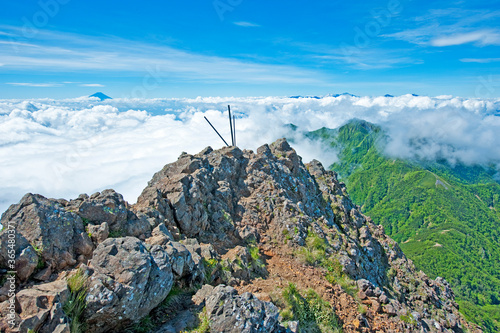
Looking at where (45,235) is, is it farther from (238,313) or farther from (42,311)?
(238,313)

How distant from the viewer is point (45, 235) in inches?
419

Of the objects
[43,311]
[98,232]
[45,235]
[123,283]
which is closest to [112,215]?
[98,232]

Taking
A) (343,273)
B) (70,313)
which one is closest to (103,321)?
(70,313)

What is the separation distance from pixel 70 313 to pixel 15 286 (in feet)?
8.81

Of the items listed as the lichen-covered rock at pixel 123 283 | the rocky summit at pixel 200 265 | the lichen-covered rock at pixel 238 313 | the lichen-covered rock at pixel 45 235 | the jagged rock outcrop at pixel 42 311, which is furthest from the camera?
the lichen-covered rock at pixel 45 235

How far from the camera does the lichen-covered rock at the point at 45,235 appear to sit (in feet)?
31.2

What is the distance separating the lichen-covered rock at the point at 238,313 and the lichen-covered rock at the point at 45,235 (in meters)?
6.16

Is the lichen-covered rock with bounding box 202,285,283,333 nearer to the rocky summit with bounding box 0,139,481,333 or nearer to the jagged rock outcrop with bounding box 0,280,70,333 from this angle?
the rocky summit with bounding box 0,139,481,333

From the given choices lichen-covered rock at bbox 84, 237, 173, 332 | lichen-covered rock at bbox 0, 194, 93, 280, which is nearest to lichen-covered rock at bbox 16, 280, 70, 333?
lichen-covered rock at bbox 84, 237, 173, 332

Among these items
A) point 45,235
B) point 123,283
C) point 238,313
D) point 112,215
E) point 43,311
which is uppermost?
point 45,235

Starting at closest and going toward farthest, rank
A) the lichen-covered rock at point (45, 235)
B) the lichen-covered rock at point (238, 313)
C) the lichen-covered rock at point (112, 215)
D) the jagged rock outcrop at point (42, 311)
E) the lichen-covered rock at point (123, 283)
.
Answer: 1. the jagged rock outcrop at point (42, 311)
2. the lichen-covered rock at point (123, 283)
3. the lichen-covered rock at point (238, 313)
4. the lichen-covered rock at point (45, 235)
5. the lichen-covered rock at point (112, 215)

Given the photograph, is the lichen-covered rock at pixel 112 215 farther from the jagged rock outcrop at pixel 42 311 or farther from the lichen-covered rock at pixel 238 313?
the lichen-covered rock at pixel 238 313

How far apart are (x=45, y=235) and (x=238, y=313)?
333 inches

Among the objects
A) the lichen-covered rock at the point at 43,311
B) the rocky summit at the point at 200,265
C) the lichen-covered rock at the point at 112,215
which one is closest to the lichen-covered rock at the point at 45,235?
the rocky summit at the point at 200,265
